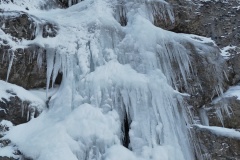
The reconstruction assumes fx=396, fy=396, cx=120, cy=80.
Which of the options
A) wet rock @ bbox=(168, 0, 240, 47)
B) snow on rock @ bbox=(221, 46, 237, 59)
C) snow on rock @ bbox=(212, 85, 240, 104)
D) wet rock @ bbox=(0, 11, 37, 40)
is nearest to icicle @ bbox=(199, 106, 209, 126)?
snow on rock @ bbox=(212, 85, 240, 104)

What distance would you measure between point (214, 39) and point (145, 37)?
6.16ft

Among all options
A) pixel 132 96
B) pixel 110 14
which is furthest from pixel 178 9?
pixel 132 96

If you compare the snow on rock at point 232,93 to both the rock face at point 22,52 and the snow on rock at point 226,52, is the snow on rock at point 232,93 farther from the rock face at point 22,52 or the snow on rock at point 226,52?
the rock face at point 22,52

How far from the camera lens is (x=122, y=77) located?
746 cm

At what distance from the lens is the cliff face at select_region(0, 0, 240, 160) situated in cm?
688

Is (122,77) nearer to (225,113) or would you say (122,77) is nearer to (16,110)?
(16,110)

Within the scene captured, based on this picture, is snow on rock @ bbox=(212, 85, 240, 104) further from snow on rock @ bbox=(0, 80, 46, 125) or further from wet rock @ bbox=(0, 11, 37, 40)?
wet rock @ bbox=(0, 11, 37, 40)

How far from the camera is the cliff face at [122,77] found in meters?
6.88

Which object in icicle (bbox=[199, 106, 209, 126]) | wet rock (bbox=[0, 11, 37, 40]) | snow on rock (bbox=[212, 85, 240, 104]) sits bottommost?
icicle (bbox=[199, 106, 209, 126])

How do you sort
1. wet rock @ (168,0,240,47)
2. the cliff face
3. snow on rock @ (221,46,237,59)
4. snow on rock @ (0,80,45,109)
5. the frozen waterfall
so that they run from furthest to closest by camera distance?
wet rock @ (168,0,240,47) < snow on rock @ (221,46,237,59) < snow on rock @ (0,80,45,109) < the cliff face < the frozen waterfall

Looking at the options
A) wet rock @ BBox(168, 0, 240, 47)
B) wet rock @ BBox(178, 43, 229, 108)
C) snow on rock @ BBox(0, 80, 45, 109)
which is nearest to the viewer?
snow on rock @ BBox(0, 80, 45, 109)

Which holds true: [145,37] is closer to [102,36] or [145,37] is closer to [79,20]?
[102,36]

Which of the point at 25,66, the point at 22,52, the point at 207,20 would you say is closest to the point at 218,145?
the point at 207,20

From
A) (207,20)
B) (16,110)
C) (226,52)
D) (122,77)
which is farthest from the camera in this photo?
(207,20)
